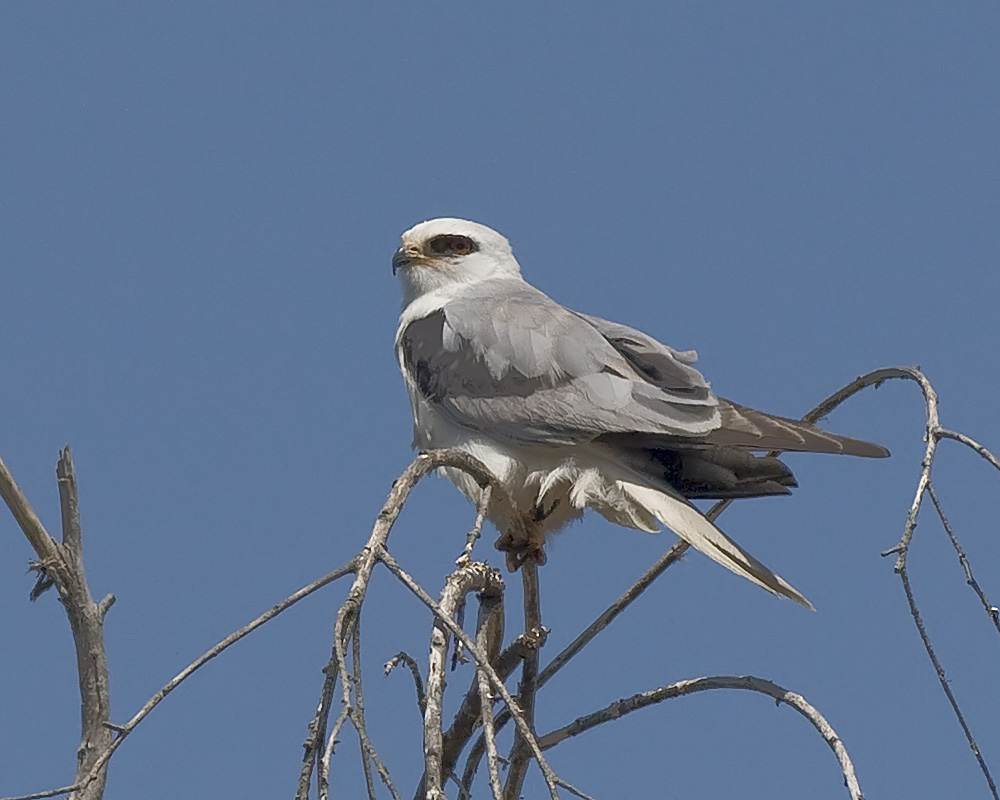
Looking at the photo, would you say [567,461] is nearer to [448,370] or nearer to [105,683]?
[448,370]

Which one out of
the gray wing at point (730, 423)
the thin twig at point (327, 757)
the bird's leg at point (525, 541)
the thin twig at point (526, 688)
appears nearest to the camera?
the thin twig at point (327, 757)

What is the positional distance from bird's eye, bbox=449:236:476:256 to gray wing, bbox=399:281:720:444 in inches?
34.0

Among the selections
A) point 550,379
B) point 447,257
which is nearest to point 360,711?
point 550,379

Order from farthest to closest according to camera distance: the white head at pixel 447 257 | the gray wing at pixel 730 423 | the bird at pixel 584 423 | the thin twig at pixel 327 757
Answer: the white head at pixel 447 257 → the bird at pixel 584 423 → the gray wing at pixel 730 423 → the thin twig at pixel 327 757

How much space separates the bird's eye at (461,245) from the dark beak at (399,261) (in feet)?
0.67

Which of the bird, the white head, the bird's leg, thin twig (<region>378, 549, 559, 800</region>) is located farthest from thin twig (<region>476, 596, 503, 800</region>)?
the white head

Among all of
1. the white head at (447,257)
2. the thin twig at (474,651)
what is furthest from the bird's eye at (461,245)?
the thin twig at (474,651)

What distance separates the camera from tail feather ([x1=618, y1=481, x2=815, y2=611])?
385 centimetres

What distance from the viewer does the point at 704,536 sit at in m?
4.01

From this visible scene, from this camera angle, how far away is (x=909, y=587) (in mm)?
2705

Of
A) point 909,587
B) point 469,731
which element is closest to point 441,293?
point 469,731

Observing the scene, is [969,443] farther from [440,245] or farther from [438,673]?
[440,245]

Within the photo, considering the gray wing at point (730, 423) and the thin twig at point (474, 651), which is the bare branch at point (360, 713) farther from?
the gray wing at point (730, 423)

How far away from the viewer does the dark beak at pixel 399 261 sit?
5641 millimetres
